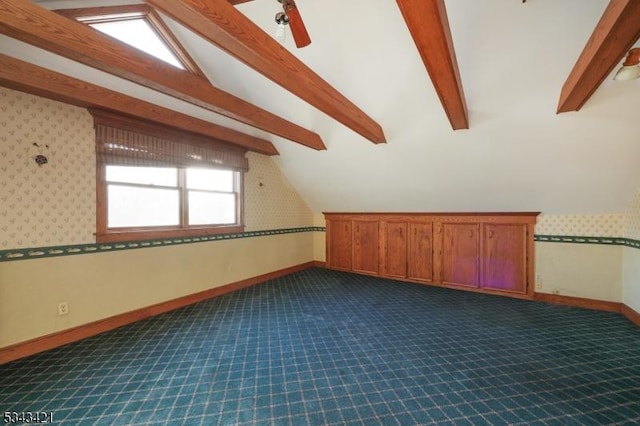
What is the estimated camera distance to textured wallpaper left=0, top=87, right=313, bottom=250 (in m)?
2.34

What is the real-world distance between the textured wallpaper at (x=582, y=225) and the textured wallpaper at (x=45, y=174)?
5603mm

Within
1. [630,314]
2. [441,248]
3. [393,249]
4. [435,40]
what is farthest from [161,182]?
[630,314]

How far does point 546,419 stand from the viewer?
5.52 feet

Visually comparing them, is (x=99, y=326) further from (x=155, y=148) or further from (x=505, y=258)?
(x=505, y=258)

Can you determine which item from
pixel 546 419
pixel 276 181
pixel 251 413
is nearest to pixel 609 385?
pixel 546 419

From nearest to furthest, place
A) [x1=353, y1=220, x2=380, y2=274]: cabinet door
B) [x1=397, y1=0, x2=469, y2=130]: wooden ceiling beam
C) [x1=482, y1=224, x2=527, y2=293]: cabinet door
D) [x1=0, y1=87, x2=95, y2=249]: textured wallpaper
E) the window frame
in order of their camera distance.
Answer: [x1=397, y1=0, x2=469, y2=130]: wooden ceiling beam, [x1=0, y1=87, x2=95, y2=249]: textured wallpaper, the window frame, [x1=482, y1=224, x2=527, y2=293]: cabinet door, [x1=353, y1=220, x2=380, y2=274]: cabinet door

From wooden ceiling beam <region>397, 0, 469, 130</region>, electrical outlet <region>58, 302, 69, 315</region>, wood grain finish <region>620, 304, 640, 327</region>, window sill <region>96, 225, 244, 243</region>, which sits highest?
wooden ceiling beam <region>397, 0, 469, 130</region>

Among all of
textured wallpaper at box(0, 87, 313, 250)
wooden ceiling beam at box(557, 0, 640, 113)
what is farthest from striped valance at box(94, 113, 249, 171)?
wooden ceiling beam at box(557, 0, 640, 113)

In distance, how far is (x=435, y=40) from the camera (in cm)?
147

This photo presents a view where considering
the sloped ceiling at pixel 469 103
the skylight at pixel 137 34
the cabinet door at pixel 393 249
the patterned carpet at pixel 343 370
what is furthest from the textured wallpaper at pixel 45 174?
the cabinet door at pixel 393 249

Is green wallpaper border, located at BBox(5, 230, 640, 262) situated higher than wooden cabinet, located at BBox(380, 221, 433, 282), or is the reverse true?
green wallpaper border, located at BBox(5, 230, 640, 262)

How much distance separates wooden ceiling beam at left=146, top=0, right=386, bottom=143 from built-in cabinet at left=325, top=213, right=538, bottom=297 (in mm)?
2865

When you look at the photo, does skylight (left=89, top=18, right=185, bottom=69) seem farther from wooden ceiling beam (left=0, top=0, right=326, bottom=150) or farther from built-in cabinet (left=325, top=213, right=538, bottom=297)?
built-in cabinet (left=325, top=213, right=538, bottom=297)

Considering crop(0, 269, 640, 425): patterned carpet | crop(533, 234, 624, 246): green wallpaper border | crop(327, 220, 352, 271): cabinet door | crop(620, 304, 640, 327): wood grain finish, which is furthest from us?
crop(327, 220, 352, 271): cabinet door
